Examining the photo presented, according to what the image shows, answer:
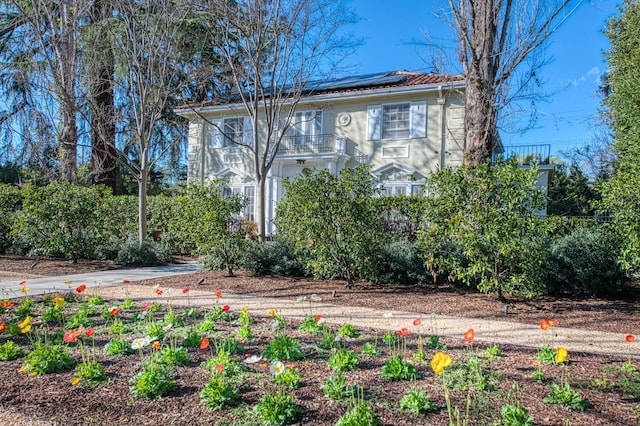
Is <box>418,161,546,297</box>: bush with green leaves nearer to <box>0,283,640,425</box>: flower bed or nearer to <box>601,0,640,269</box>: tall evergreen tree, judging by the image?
<box>0,283,640,425</box>: flower bed

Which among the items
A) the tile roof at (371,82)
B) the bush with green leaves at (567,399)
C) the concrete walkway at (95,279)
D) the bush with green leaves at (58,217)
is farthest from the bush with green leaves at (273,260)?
the tile roof at (371,82)

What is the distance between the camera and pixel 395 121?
54.6 feet

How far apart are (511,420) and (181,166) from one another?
26876 mm

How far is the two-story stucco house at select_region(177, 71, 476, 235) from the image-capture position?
15695mm

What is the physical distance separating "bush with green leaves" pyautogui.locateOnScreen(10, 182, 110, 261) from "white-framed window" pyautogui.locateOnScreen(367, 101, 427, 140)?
1031 centimetres

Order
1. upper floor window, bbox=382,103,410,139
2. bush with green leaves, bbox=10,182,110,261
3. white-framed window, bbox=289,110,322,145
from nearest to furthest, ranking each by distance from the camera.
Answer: bush with green leaves, bbox=10,182,110,261 < upper floor window, bbox=382,103,410,139 < white-framed window, bbox=289,110,322,145

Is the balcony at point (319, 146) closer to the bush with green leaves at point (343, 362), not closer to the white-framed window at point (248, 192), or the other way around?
the white-framed window at point (248, 192)

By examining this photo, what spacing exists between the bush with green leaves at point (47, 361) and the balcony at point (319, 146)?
14.1m

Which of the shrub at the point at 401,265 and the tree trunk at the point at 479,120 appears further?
the shrub at the point at 401,265

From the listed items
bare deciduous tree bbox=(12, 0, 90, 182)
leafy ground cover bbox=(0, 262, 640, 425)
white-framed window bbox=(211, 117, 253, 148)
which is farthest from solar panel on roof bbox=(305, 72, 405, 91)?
leafy ground cover bbox=(0, 262, 640, 425)

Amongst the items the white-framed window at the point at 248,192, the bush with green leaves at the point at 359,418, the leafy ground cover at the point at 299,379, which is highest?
the white-framed window at the point at 248,192

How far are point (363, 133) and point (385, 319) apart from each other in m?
12.6

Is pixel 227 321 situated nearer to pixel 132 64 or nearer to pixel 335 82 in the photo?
pixel 132 64

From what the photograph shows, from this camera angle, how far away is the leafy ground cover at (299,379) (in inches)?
99.5
